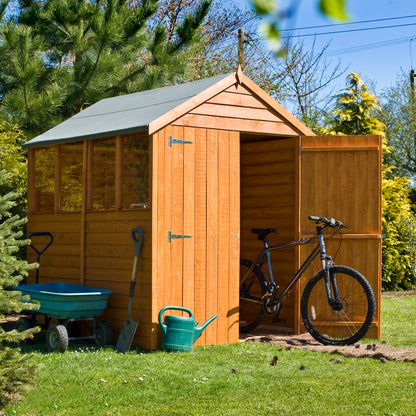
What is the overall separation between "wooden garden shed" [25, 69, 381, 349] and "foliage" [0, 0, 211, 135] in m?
2.62

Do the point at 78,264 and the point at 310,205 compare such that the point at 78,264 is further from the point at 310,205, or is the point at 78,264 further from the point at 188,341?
the point at 310,205

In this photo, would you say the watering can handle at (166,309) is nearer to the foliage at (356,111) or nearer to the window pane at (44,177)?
the window pane at (44,177)

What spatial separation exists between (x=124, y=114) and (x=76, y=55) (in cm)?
429

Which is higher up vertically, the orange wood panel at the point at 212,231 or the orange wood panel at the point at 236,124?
the orange wood panel at the point at 236,124

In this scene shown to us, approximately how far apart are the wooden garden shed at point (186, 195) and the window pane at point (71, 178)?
0.04ft

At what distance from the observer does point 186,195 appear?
6.93m

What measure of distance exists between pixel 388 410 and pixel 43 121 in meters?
8.00

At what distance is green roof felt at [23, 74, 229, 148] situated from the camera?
6999mm

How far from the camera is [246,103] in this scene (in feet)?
24.5

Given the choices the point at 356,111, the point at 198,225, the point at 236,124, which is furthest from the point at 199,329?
the point at 356,111

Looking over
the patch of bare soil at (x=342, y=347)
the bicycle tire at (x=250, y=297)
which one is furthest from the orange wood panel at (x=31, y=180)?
the patch of bare soil at (x=342, y=347)

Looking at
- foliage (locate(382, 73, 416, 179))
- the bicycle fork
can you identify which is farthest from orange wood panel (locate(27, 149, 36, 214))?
foliage (locate(382, 73, 416, 179))

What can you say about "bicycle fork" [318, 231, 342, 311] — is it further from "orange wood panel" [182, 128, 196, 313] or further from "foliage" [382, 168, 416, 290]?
"foliage" [382, 168, 416, 290]

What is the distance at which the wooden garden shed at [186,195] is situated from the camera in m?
6.77
